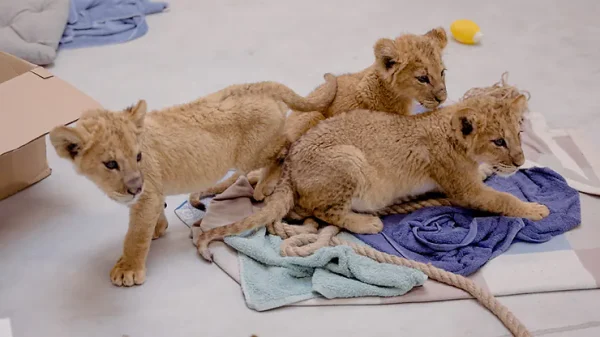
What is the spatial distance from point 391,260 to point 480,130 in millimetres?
719

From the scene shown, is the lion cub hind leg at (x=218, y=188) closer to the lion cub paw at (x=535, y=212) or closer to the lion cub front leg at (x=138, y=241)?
the lion cub front leg at (x=138, y=241)

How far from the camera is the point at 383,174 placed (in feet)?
9.64

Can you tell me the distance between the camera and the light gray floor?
8.50ft

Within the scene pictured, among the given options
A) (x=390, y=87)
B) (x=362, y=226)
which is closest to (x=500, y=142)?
(x=390, y=87)

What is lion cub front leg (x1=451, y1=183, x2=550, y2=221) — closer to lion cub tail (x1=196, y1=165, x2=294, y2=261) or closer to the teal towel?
the teal towel

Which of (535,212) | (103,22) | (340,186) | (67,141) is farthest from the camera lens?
(103,22)

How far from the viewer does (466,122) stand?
9.53 ft

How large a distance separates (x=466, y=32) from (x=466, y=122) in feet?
6.17

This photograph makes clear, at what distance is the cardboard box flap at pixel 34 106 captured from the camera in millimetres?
2799

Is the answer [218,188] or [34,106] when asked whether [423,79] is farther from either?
[34,106]

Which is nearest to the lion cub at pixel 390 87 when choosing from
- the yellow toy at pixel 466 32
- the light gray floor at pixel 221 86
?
the light gray floor at pixel 221 86

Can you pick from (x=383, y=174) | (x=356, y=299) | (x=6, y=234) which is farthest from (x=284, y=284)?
(x=6, y=234)

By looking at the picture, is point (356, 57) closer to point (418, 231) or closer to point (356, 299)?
point (418, 231)

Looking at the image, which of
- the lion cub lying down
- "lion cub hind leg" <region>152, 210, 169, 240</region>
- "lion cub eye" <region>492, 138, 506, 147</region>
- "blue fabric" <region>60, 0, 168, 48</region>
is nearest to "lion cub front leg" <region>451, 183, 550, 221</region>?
the lion cub lying down
